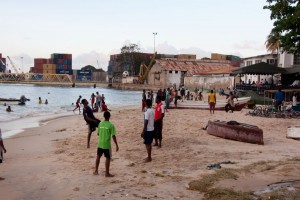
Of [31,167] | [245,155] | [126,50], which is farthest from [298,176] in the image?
[126,50]

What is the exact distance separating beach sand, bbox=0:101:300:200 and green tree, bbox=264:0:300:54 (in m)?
3.42

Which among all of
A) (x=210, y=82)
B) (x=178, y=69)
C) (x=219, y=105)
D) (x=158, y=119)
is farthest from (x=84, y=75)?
(x=158, y=119)

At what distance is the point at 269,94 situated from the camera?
2522 cm

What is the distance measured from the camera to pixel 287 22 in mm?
11852

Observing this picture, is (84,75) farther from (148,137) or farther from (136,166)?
(136,166)

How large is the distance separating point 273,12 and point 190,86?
52.9 m

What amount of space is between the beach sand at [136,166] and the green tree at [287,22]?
3421 mm

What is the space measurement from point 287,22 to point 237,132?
13.2 feet

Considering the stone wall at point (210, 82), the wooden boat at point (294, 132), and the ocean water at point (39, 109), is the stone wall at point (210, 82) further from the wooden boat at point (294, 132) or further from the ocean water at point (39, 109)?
the wooden boat at point (294, 132)

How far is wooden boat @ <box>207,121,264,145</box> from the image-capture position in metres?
12.1

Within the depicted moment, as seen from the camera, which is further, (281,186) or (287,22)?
(287,22)

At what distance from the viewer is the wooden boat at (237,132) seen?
12.1 meters

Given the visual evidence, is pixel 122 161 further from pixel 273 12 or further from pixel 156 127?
pixel 273 12

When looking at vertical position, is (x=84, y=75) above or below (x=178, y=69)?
below
